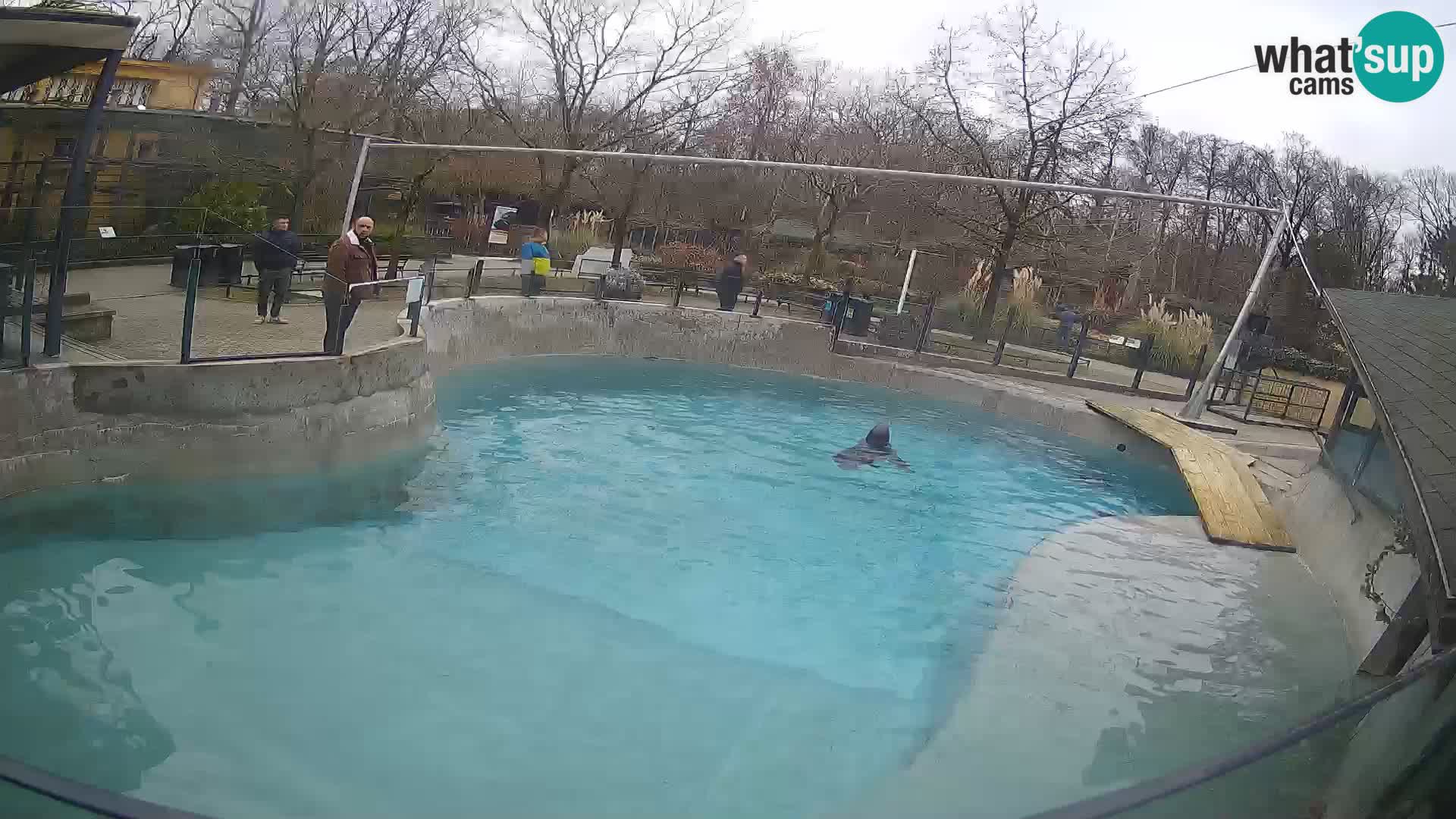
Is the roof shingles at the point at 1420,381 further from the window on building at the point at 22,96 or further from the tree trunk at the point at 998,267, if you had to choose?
the tree trunk at the point at 998,267

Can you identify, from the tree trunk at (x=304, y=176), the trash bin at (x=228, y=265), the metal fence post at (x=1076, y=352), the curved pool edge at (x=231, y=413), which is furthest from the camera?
the metal fence post at (x=1076, y=352)

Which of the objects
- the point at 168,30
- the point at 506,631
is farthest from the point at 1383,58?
the point at 168,30

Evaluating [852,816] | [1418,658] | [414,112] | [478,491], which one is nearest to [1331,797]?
[1418,658]

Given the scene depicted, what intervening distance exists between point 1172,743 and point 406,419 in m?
7.24

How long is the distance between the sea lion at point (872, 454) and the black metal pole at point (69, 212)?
25.7 feet

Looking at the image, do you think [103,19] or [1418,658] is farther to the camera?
[103,19]

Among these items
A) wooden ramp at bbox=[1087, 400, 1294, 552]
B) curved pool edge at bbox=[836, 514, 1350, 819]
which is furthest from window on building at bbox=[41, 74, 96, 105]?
wooden ramp at bbox=[1087, 400, 1294, 552]

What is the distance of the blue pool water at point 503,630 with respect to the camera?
4.82 metres

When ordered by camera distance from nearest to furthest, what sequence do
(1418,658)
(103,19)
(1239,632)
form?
(1418,658)
(103,19)
(1239,632)

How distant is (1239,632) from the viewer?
6914 millimetres

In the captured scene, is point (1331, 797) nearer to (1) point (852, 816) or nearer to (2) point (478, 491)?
(1) point (852, 816)

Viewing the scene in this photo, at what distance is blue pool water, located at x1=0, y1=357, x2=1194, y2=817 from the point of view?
4.82 metres

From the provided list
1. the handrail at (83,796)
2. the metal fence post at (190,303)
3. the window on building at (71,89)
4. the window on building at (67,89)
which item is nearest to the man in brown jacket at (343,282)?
the metal fence post at (190,303)

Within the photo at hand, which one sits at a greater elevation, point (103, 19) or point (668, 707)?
point (103, 19)
